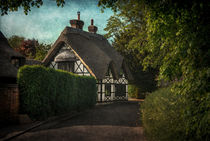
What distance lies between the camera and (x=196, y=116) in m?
3.39

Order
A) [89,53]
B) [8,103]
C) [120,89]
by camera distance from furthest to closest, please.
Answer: [120,89] < [89,53] < [8,103]

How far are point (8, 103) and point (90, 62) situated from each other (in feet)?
42.8

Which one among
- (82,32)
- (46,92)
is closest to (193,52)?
(46,92)

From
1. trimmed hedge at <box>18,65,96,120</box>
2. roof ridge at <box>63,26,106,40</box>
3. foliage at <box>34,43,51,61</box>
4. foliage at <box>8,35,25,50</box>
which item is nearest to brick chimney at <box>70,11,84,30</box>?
roof ridge at <box>63,26,106,40</box>

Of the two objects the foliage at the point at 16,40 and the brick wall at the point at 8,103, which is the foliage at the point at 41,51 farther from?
the brick wall at the point at 8,103

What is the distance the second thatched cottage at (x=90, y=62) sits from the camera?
2159 cm

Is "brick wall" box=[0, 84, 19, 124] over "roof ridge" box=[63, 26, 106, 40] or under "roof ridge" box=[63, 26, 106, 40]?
under

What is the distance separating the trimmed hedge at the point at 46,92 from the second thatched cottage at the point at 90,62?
22.1 feet

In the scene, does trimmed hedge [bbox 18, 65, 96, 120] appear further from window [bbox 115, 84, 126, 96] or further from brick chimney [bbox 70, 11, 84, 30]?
brick chimney [bbox 70, 11, 84, 30]

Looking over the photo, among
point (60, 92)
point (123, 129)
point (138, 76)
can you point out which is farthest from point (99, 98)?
point (123, 129)

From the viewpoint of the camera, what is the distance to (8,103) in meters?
9.02

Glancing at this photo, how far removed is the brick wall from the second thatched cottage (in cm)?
1154

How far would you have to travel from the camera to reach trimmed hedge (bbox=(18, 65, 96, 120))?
970cm

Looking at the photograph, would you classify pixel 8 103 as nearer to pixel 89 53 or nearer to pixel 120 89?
pixel 89 53
